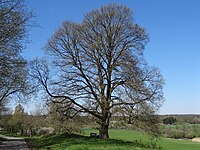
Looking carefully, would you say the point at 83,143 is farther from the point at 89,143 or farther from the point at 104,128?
the point at 104,128

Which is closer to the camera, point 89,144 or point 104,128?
point 89,144

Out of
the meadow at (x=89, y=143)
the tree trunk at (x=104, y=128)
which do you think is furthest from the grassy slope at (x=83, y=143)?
the tree trunk at (x=104, y=128)

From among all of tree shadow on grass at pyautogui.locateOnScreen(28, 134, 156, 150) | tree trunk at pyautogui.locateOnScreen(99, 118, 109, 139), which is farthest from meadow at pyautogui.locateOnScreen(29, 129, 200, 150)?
tree trunk at pyautogui.locateOnScreen(99, 118, 109, 139)

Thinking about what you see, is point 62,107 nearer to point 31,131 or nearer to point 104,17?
point 104,17

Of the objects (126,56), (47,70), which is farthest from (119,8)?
(47,70)

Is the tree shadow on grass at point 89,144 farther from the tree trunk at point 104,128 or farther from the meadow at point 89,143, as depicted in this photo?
the tree trunk at point 104,128

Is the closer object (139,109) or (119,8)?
(139,109)

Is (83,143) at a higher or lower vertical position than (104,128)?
lower

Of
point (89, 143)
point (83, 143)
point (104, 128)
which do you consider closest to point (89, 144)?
point (89, 143)

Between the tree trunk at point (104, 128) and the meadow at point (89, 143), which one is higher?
the tree trunk at point (104, 128)

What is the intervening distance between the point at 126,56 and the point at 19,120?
1959 inches

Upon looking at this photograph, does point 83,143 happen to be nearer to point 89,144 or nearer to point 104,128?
point 89,144

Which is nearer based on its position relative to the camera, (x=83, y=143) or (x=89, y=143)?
(x=89, y=143)

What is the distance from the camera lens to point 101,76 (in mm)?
27031
